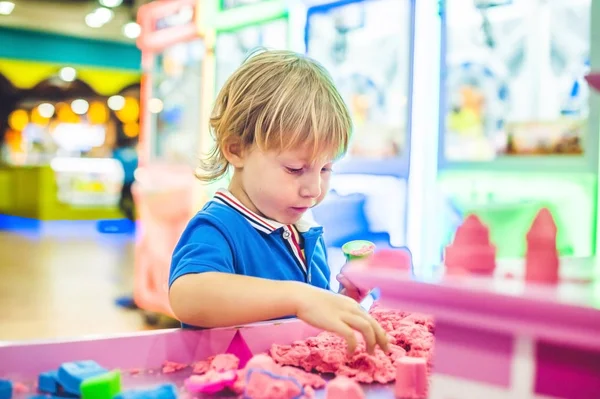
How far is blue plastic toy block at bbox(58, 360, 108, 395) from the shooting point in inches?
22.0

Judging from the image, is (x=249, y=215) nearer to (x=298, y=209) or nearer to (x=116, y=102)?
(x=298, y=209)

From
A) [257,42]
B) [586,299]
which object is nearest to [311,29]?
[257,42]

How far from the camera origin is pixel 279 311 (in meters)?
0.66

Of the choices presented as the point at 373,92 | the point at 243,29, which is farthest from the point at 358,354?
the point at 243,29

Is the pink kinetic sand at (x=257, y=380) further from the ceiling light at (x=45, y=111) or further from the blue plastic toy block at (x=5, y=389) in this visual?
the ceiling light at (x=45, y=111)

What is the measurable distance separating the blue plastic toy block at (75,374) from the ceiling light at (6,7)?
9185 mm

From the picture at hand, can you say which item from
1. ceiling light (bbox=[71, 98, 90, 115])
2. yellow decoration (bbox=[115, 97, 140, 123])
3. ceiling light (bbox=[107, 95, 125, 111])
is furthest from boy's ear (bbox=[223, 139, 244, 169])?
yellow decoration (bbox=[115, 97, 140, 123])

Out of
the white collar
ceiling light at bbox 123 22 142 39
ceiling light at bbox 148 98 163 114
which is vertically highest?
ceiling light at bbox 123 22 142 39

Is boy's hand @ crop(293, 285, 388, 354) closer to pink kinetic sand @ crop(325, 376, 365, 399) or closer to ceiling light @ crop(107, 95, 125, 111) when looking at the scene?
pink kinetic sand @ crop(325, 376, 365, 399)

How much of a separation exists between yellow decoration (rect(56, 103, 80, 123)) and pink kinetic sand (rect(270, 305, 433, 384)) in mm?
10929

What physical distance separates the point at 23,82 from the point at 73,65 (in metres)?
0.77

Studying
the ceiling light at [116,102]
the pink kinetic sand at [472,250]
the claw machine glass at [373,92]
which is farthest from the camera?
the ceiling light at [116,102]

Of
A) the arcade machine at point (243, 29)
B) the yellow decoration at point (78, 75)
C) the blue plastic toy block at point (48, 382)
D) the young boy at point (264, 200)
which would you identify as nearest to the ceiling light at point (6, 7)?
the yellow decoration at point (78, 75)

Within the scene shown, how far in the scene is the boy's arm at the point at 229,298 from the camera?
66 centimetres
